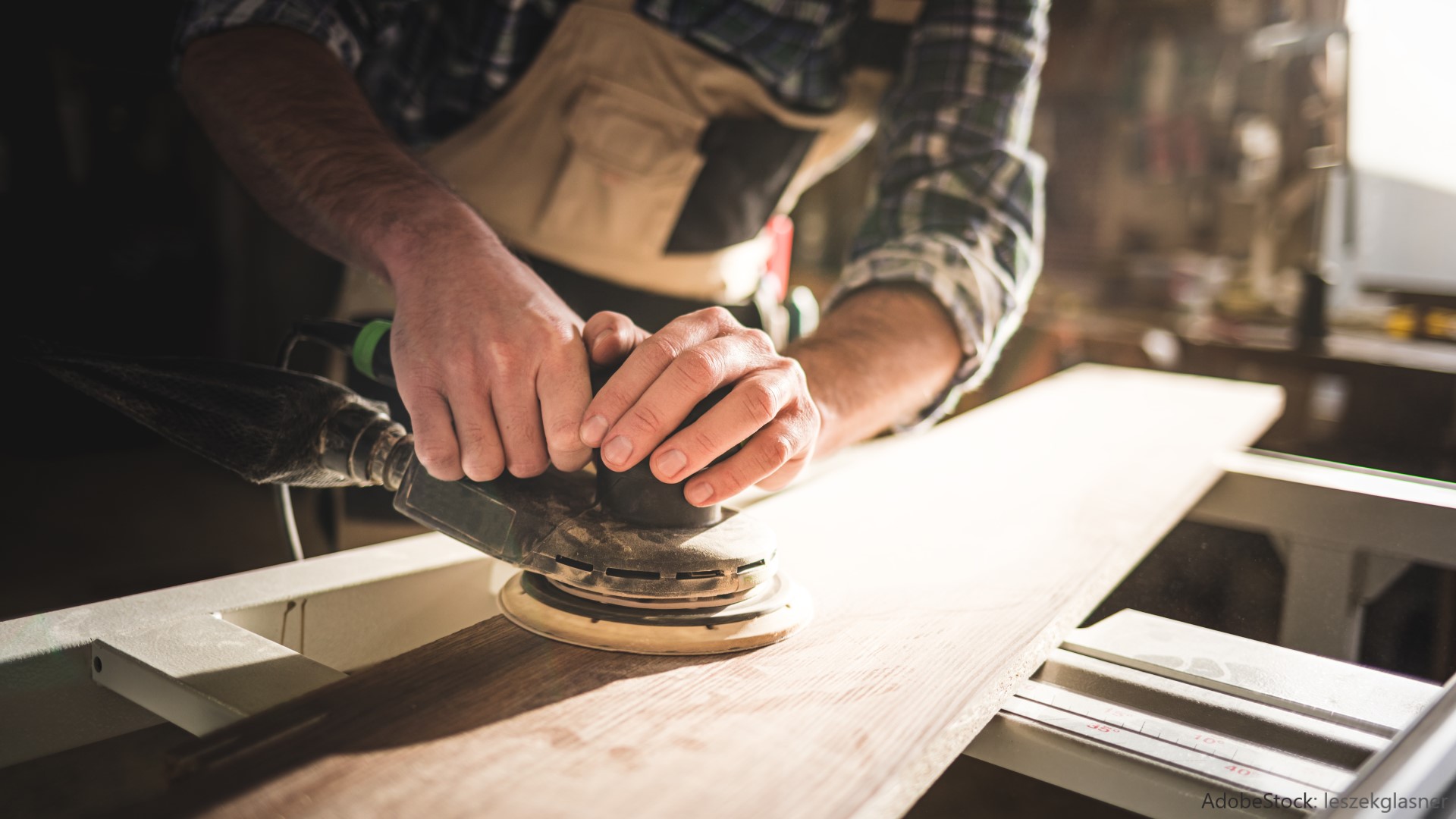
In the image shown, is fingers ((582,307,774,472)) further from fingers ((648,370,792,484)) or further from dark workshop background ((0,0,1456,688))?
dark workshop background ((0,0,1456,688))

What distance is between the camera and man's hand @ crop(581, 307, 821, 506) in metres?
0.68

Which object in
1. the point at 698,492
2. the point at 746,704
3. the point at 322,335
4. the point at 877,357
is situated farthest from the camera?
the point at 877,357

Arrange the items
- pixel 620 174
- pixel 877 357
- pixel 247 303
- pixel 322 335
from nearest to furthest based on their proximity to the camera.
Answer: pixel 322 335 → pixel 877 357 → pixel 620 174 → pixel 247 303

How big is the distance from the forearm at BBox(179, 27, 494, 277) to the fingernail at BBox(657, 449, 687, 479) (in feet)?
0.85

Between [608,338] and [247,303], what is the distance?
11.9 feet

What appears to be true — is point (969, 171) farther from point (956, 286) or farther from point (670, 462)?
point (670, 462)

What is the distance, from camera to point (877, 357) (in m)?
1.15

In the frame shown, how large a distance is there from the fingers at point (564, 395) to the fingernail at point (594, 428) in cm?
1

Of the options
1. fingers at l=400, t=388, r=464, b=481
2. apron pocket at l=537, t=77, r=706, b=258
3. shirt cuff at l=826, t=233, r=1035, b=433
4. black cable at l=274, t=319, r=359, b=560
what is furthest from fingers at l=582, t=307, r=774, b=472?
apron pocket at l=537, t=77, r=706, b=258

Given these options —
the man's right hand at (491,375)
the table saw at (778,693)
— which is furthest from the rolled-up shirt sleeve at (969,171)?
the man's right hand at (491,375)

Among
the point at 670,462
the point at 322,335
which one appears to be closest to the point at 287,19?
the point at 322,335

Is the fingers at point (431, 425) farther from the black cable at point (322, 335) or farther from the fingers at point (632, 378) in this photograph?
the black cable at point (322, 335)

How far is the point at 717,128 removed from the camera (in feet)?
4.71

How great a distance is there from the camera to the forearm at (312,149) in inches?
32.9
